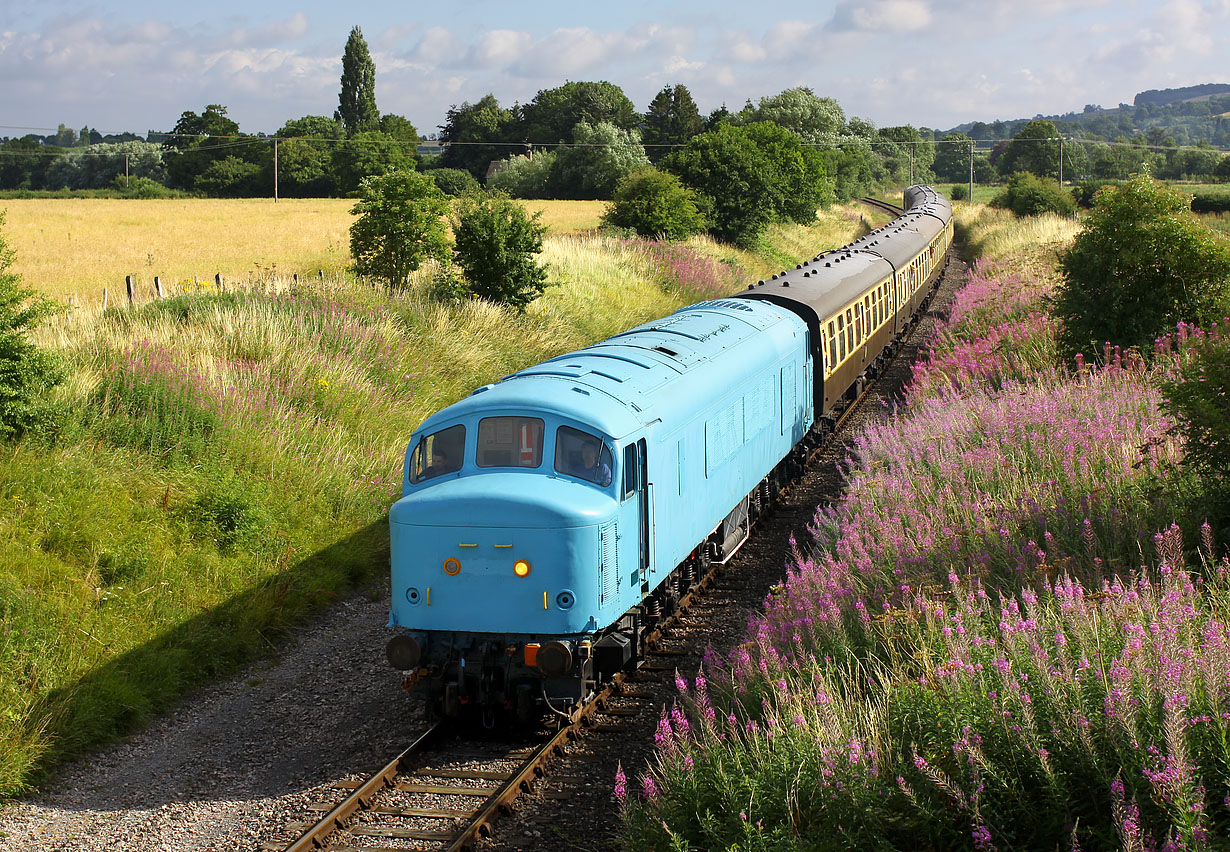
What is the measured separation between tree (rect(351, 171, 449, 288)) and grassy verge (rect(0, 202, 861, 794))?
1197 millimetres

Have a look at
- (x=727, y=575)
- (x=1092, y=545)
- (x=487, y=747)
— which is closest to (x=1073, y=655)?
(x=1092, y=545)

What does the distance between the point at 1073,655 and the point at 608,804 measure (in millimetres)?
3463

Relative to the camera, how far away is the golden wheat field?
26.2 meters

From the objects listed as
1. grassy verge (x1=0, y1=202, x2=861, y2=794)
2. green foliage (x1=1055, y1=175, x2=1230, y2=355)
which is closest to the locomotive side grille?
grassy verge (x1=0, y1=202, x2=861, y2=794)

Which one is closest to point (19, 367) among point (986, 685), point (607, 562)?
point (607, 562)

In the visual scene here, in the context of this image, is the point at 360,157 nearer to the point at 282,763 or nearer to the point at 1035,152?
the point at 1035,152

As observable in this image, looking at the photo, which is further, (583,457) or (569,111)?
(569,111)

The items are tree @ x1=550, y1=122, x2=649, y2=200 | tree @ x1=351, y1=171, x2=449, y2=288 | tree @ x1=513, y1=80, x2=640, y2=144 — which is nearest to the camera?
tree @ x1=351, y1=171, x2=449, y2=288

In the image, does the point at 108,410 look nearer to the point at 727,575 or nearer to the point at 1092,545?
the point at 727,575

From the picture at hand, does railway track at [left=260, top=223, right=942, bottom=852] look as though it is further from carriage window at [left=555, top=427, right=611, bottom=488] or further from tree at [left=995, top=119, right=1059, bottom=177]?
tree at [left=995, top=119, right=1059, bottom=177]

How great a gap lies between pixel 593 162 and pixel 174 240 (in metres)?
32.7

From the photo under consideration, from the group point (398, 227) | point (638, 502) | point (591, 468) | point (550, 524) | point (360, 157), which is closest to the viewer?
point (550, 524)

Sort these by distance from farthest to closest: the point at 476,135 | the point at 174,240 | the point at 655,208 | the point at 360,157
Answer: the point at 476,135 → the point at 360,157 → the point at 655,208 → the point at 174,240

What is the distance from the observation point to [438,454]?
918 centimetres
